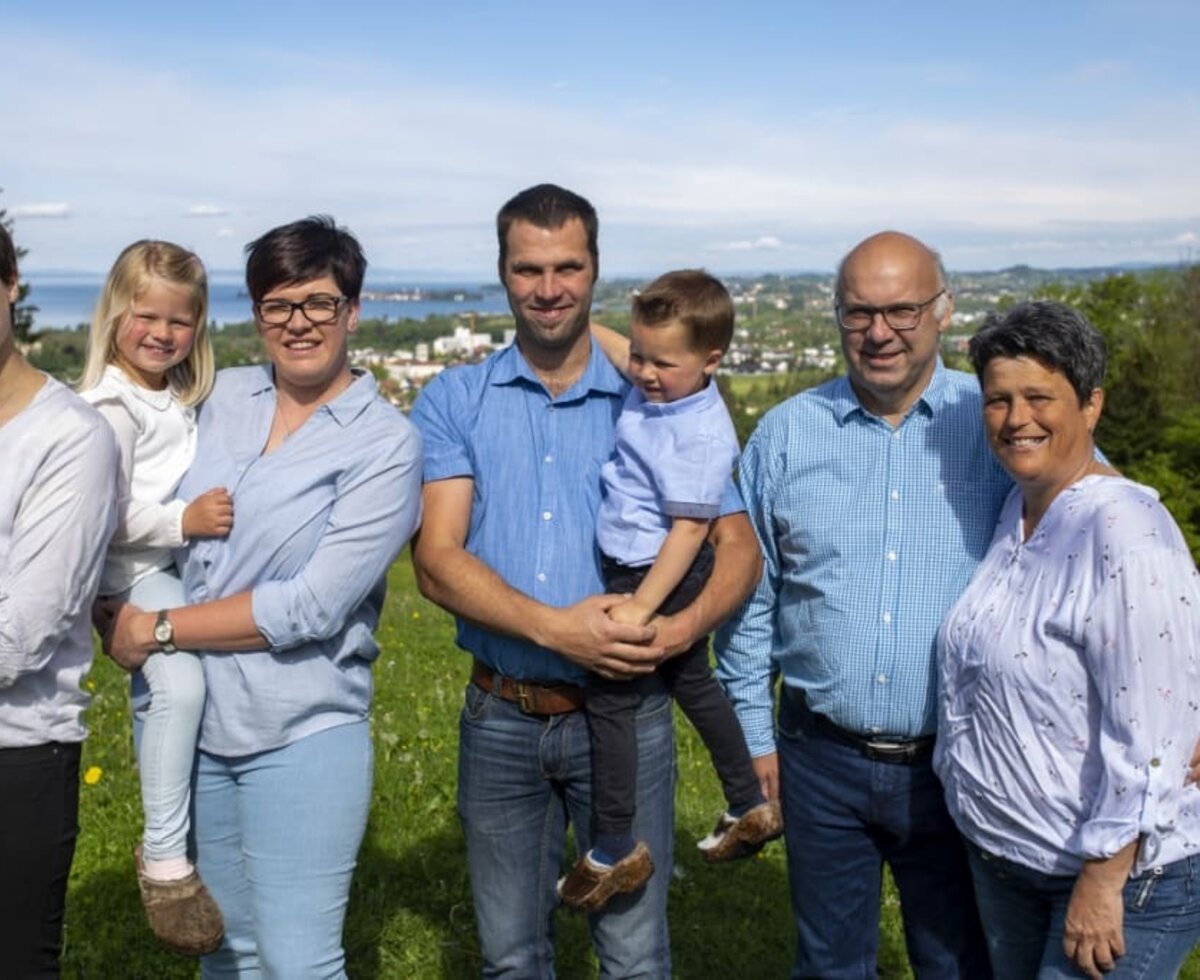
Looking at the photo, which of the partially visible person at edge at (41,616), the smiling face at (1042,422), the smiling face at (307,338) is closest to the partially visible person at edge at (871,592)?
the smiling face at (1042,422)

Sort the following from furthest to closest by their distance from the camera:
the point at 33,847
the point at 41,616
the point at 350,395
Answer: the point at 350,395, the point at 33,847, the point at 41,616

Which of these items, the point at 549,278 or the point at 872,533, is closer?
the point at 549,278

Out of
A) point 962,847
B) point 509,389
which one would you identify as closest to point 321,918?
point 509,389

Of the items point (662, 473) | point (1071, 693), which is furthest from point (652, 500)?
point (1071, 693)

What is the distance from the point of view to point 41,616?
10.0 feet

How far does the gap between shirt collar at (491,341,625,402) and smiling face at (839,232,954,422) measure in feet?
2.48

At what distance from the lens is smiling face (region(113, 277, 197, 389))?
382 centimetres

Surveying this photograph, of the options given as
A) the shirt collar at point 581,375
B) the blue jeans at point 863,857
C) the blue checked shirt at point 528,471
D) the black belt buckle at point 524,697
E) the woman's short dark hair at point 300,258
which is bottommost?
the blue jeans at point 863,857

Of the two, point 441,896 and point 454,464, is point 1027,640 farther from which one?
point 441,896

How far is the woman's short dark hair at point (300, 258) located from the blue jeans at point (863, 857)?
6.83 ft

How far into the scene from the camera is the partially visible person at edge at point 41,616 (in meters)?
3.06

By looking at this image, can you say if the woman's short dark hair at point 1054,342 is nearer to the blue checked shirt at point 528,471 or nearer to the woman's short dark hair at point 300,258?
the blue checked shirt at point 528,471

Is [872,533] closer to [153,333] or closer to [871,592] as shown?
[871,592]

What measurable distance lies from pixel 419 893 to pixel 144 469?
2.92 m
